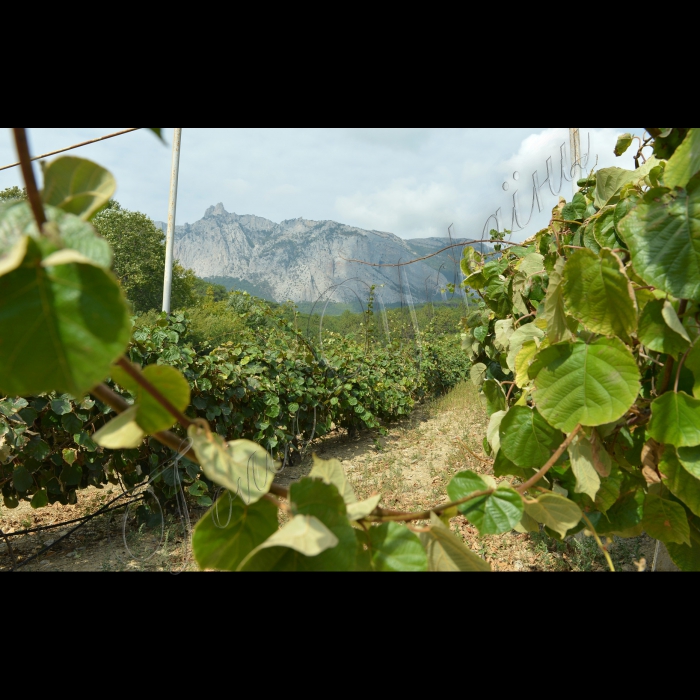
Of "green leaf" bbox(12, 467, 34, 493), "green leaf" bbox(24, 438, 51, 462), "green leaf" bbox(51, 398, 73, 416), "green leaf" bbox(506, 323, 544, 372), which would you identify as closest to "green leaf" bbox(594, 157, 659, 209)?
"green leaf" bbox(506, 323, 544, 372)

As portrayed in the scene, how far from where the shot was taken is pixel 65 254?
216 millimetres

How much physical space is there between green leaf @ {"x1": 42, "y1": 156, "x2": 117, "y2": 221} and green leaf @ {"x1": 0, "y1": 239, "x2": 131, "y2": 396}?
0.19 feet

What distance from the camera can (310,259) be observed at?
870 cm

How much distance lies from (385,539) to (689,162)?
0.59m

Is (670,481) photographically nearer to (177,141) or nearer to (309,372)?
(309,372)

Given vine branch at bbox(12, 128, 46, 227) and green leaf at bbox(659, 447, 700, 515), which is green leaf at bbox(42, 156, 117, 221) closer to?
vine branch at bbox(12, 128, 46, 227)

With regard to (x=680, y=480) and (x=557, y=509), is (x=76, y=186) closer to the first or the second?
(x=557, y=509)

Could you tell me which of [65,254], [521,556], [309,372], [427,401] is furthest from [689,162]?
[427,401]

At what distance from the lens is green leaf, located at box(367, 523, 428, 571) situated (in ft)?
1.30

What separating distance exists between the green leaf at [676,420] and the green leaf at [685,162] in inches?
12.6

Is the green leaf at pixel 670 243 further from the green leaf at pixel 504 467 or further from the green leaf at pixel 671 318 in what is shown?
the green leaf at pixel 504 467

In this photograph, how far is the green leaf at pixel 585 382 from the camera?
0.72m

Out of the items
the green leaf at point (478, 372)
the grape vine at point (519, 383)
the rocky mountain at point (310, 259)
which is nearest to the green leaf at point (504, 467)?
the grape vine at point (519, 383)

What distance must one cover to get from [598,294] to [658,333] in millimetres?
106
